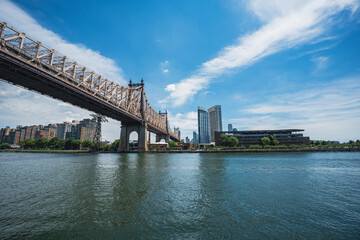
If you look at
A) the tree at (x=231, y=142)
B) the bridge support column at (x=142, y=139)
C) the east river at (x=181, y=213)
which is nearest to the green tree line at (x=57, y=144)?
the bridge support column at (x=142, y=139)

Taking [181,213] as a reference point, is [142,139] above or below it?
above

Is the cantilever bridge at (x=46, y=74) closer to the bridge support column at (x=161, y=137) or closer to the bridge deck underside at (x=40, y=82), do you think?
the bridge deck underside at (x=40, y=82)

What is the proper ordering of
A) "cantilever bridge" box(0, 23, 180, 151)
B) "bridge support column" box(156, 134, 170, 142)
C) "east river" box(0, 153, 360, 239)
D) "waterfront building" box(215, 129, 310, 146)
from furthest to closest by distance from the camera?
"bridge support column" box(156, 134, 170, 142) → "waterfront building" box(215, 129, 310, 146) → "cantilever bridge" box(0, 23, 180, 151) → "east river" box(0, 153, 360, 239)

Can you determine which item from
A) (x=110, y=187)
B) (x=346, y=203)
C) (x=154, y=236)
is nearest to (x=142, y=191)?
(x=110, y=187)

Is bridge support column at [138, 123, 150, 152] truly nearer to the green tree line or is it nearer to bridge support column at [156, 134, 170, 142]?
the green tree line

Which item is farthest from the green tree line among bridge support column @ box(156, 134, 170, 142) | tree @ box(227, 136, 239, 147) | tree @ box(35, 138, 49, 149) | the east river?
the east river

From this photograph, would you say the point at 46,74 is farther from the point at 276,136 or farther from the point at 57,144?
the point at 276,136

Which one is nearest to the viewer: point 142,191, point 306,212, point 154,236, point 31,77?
point 154,236

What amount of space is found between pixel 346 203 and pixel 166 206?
11.8 m

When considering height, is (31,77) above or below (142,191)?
above

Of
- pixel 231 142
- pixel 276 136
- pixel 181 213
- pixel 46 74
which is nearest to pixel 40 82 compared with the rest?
pixel 46 74

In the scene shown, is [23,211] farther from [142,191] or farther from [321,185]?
[321,185]

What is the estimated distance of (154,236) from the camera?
6.89m

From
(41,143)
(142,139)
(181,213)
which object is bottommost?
(181,213)
